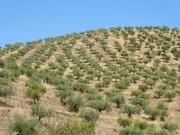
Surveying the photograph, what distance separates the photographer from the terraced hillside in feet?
61.3

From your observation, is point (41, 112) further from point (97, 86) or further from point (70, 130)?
point (97, 86)

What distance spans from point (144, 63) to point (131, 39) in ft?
58.9

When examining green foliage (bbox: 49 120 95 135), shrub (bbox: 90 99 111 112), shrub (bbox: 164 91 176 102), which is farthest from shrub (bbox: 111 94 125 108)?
green foliage (bbox: 49 120 95 135)

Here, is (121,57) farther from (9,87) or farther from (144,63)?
(9,87)

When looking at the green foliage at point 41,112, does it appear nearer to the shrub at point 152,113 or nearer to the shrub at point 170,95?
the shrub at point 152,113

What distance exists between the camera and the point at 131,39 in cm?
7381

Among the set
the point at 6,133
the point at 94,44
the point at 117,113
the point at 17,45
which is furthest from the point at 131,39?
the point at 6,133

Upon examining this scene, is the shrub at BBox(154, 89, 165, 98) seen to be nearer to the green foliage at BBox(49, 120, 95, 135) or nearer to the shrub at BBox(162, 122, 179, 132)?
the shrub at BBox(162, 122, 179, 132)

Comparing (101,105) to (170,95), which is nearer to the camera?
(101,105)

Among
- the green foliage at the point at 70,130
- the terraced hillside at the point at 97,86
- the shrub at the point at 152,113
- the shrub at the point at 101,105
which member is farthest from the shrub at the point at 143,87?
the green foliage at the point at 70,130

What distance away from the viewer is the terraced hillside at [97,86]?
18.7 m

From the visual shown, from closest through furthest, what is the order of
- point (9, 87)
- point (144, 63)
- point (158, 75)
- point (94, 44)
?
point (9, 87) → point (158, 75) → point (144, 63) → point (94, 44)

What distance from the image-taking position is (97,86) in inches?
1506

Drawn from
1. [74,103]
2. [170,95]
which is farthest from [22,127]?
[170,95]
